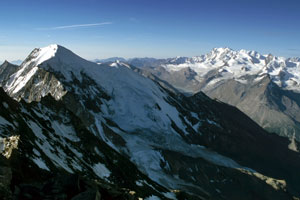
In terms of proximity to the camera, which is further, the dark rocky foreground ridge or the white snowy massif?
the white snowy massif

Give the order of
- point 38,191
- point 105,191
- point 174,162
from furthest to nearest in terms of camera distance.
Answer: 1. point 174,162
2. point 105,191
3. point 38,191

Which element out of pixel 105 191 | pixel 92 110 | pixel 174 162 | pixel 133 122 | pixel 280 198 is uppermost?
pixel 105 191

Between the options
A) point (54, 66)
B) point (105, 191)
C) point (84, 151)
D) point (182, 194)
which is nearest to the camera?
point (105, 191)

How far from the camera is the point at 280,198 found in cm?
13500

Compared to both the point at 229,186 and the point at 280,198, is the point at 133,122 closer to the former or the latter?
the point at 229,186

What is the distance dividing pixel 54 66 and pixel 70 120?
103m

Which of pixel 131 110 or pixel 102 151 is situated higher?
pixel 102 151

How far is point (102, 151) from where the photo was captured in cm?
7200

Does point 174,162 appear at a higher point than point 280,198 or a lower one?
higher

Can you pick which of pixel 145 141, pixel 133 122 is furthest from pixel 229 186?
pixel 133 122

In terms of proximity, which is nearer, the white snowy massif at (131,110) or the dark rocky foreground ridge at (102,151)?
the dark rocky foreground ridge at (102,151)

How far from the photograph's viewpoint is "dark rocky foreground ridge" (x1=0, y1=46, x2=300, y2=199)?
74.1 feet

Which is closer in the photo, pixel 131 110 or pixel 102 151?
pixel 102 151

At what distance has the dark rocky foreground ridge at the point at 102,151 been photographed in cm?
2258
